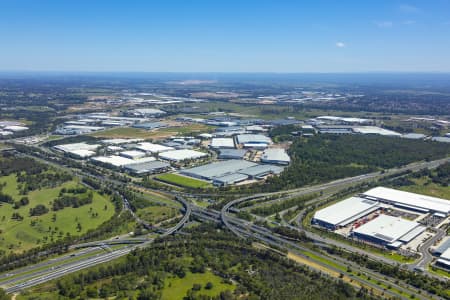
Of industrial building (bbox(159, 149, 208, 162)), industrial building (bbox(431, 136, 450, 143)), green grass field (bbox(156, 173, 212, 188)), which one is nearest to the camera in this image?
green grass field (bbox(156, 173, 212, 188))

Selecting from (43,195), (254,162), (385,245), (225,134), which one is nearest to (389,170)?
(254,162)

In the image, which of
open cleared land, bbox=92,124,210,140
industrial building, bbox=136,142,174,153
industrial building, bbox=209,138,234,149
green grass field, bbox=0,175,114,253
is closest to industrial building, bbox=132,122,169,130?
open cleared land, bbox=92,124,210,140

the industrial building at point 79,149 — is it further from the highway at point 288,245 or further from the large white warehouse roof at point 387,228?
the large white warehouse roof at point 387,228

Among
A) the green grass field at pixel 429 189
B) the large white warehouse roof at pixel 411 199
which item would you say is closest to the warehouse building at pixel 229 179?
the large white warehouse roof at pixel 411 199

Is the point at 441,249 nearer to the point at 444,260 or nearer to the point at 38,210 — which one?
the point at 444,260

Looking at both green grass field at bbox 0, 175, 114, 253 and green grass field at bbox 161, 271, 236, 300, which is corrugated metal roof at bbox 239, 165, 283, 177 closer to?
green grass field at bbox 0, 175, 114, 253

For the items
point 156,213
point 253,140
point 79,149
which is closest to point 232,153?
point 253,140

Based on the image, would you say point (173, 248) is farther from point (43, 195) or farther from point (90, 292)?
point (43, 195)
